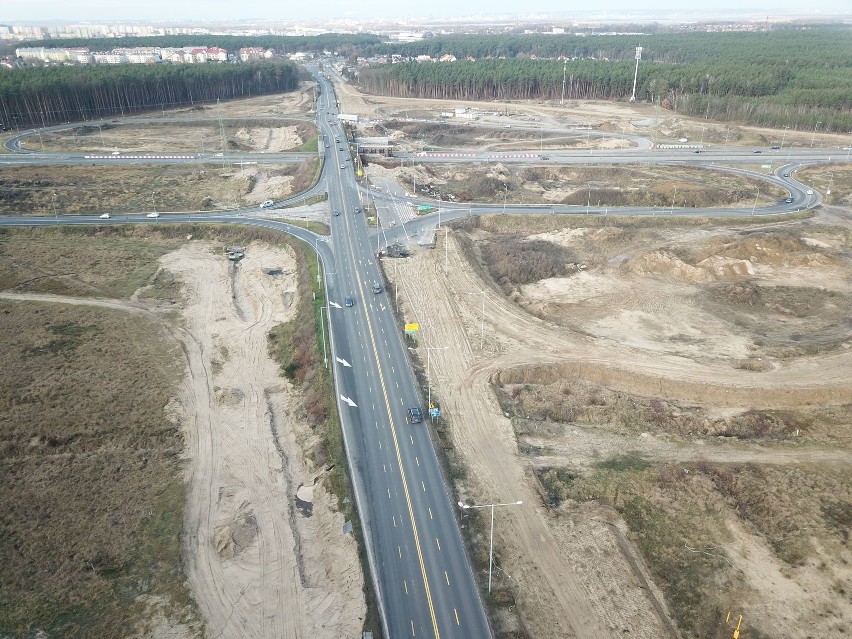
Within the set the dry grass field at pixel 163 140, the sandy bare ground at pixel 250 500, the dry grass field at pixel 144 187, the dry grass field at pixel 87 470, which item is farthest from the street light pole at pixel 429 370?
the dry grass field at pixel 163 140

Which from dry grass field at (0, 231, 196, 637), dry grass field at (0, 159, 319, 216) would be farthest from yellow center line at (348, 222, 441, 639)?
dry grass field at (0, 159, 319, 216)

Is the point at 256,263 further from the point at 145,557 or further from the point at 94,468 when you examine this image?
the point at 145,557

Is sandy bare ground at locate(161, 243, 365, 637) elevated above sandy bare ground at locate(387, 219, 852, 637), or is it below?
below

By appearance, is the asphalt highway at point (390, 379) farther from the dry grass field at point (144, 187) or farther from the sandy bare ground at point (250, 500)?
the dry grass field at point (144, 187)

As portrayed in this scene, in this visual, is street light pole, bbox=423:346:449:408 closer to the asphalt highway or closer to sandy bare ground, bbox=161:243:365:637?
the asphalt highway

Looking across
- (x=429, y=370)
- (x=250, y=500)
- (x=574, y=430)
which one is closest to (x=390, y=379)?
(x=429, y=370)
